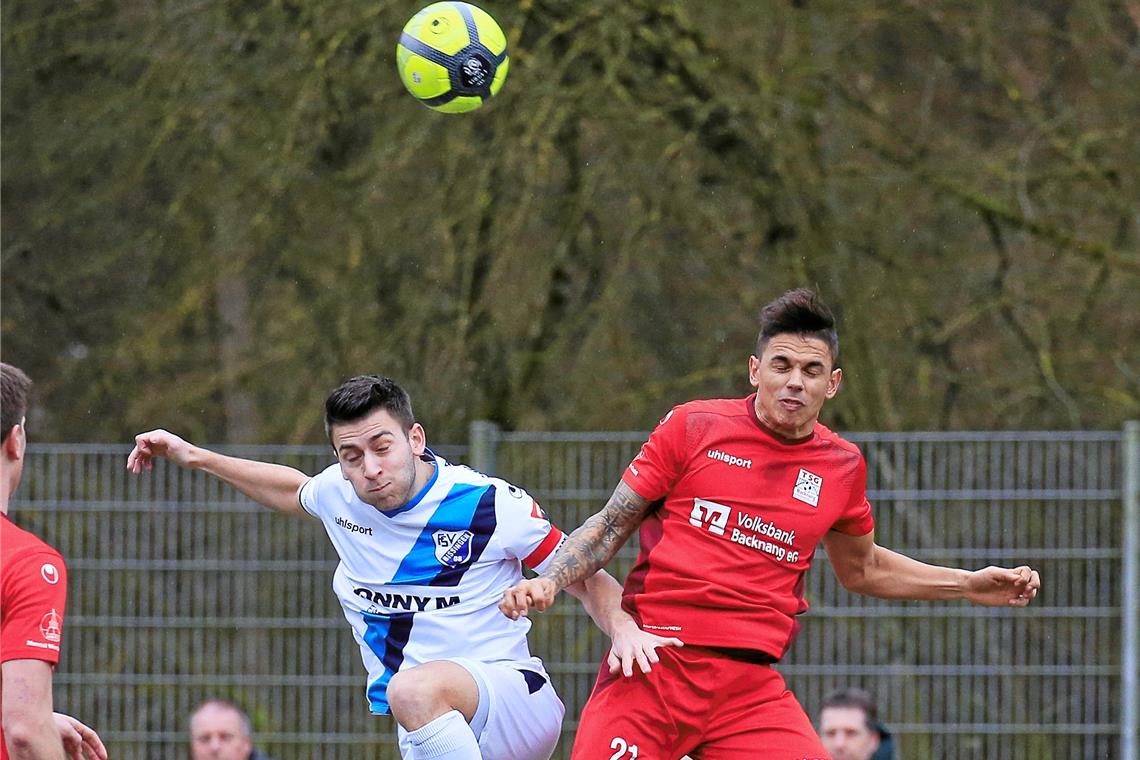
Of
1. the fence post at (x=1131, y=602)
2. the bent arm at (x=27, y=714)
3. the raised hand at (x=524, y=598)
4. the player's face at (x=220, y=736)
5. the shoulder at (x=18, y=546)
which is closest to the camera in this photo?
the bent arm at (x=27, y=714)

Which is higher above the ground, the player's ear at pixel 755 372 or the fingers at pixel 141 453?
the player's ear at pixel 755 372

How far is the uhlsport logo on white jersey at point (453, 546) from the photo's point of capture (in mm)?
5230

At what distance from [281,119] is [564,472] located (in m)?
2.86

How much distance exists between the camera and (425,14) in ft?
22.2

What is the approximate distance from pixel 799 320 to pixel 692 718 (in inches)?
46.8

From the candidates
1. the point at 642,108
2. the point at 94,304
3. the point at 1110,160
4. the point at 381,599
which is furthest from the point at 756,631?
the point at 94,304

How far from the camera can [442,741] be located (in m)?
4.84

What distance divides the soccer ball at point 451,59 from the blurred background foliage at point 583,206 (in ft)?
9.92

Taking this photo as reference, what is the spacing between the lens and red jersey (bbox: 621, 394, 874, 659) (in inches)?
197

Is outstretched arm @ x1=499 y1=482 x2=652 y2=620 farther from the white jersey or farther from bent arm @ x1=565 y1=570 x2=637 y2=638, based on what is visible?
the white jersey

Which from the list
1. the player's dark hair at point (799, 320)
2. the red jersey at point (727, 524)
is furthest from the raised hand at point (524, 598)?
the player's dark hair at point (799, 320)

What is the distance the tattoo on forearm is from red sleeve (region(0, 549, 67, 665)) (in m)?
1.33

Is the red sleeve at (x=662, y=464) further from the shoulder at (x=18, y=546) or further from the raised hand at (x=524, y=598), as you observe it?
the shoulder at (x=18, y=546)

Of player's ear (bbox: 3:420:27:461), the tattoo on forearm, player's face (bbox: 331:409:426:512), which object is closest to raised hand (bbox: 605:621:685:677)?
the tattoo on forearm
